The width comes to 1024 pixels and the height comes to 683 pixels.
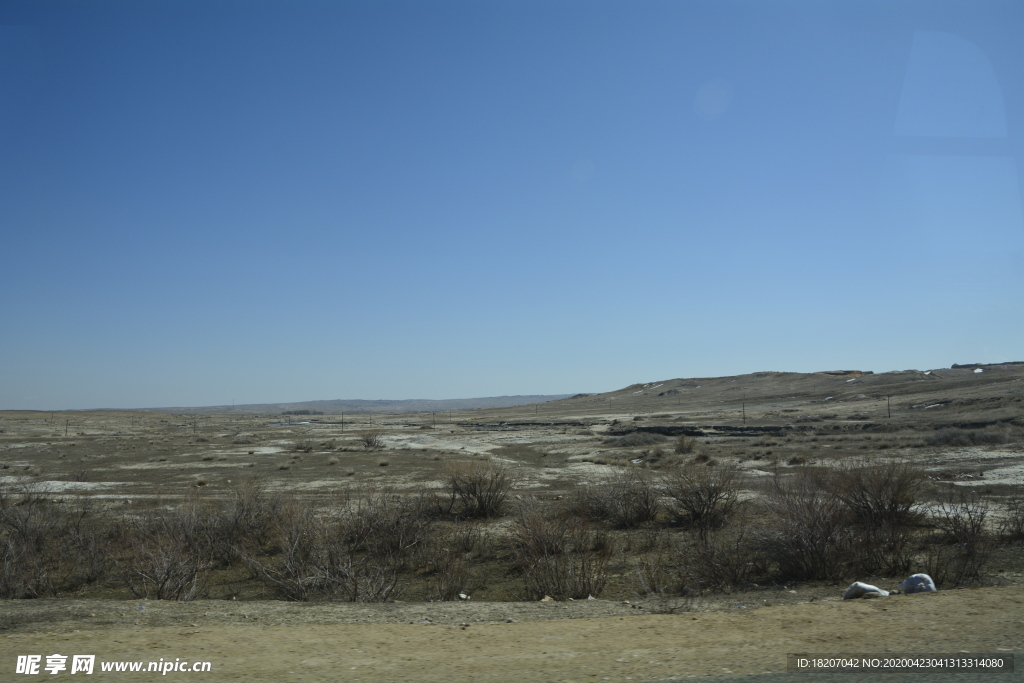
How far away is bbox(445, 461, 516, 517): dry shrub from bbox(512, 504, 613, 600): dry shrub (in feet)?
16.6

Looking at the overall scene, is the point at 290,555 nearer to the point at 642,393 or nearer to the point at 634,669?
the point at 634,669

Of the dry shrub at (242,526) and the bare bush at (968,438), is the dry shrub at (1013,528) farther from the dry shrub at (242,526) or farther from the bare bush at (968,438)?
the bare bush at (968,438)

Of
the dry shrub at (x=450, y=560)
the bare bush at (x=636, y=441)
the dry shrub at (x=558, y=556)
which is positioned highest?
the dry shrub at (x=558, y=556)

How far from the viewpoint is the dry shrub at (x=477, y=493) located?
836 inches

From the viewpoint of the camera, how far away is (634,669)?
680 cm

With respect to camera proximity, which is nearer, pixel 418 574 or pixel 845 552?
pixel 845 552

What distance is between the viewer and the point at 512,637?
27.7 feet

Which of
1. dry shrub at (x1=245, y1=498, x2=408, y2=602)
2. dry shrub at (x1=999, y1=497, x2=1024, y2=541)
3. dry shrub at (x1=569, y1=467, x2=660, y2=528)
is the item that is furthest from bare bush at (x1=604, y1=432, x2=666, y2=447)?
dry shrub at (x1=245, y1=498, x2=408, y2=602)

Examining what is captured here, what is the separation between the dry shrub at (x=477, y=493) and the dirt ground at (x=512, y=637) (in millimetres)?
10541

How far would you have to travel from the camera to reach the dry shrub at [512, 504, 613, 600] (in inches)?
481

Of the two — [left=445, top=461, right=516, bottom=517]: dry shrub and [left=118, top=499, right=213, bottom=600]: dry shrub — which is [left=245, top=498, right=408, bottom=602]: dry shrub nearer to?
[left=118, top=499, right=213, bottom=600]: dry shrub

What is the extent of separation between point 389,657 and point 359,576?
17.2 ft

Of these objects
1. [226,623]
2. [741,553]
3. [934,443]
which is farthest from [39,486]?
[934,443]

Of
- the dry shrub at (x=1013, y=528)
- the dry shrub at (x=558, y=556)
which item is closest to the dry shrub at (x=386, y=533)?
the dry shrub at (x=558, y=556)
